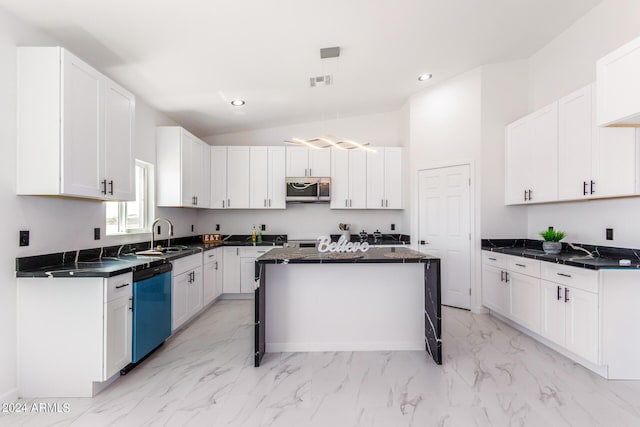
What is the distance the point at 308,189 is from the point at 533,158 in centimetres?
294

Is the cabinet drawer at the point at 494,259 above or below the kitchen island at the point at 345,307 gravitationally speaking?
above

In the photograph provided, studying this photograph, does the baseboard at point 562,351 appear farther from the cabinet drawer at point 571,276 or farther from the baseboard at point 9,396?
the baseboard at point 9,396

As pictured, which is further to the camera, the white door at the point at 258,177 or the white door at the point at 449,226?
the white door at the point at 258,177

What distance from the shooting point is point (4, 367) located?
6.32 ft

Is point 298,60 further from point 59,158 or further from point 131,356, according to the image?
point 131,356

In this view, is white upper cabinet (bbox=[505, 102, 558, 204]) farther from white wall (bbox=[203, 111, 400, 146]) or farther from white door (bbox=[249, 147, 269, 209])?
white door (bbox=[249, 147, 269, 209])

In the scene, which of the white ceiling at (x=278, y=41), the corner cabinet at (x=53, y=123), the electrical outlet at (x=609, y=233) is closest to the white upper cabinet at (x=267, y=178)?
the white ceiling at (x=278, y=41)

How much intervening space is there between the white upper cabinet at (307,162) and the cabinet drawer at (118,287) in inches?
115

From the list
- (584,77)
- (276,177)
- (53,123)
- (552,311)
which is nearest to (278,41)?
(53,123)

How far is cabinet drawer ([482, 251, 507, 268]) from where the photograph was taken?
3.35 m

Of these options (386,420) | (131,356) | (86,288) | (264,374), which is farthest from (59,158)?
(386,420)

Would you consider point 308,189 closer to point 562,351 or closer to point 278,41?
point 278,41

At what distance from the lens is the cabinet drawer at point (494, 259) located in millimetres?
3348

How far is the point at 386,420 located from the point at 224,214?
409 cm
